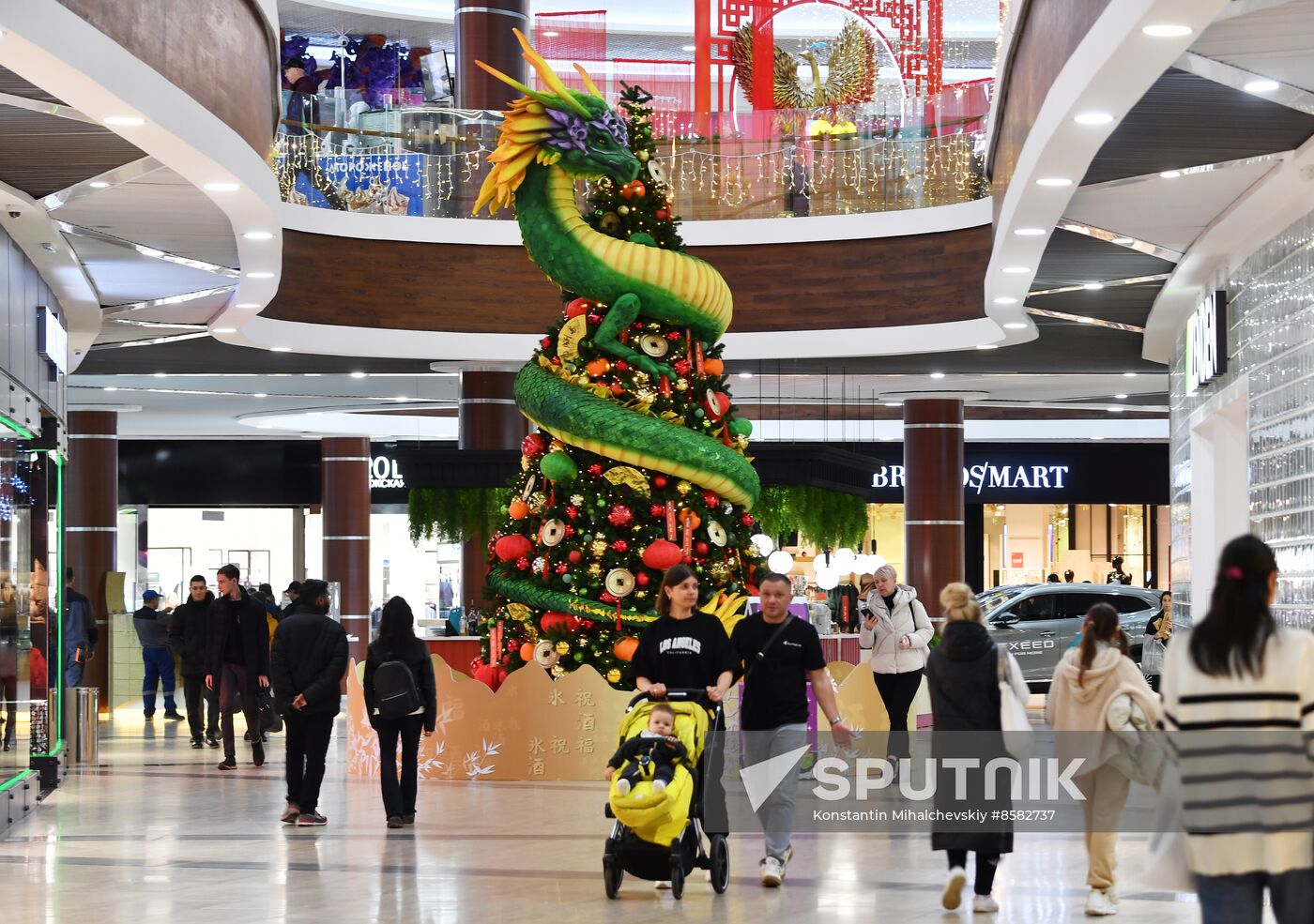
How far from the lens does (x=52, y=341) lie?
1220 centimetres

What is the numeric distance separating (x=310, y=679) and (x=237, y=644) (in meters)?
4.05

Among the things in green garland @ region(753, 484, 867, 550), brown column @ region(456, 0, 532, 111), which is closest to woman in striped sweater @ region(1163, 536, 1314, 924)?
green garland @ region(753, 484, 867, 550)

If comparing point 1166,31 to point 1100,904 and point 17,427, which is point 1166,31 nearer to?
point 1100,904

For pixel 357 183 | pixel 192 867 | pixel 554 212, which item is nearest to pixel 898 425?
pixel 357 183

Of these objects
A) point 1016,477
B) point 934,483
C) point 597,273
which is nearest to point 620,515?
point 597,273

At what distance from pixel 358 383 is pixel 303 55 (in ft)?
27.8

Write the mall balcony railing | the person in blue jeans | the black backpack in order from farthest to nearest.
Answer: the person in blue jeans, the mall balcony railing, the black backpack

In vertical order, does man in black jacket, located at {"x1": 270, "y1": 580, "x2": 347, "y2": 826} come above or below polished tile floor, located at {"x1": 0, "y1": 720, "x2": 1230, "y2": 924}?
above

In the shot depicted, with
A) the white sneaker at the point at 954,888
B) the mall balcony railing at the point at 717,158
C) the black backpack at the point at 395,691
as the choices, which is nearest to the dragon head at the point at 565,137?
the mall balcony railing at the point at 717,158

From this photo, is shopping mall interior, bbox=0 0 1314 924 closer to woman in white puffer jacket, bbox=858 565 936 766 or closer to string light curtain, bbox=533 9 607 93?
woman in white puffer jacket, bbox=858 565 936 766

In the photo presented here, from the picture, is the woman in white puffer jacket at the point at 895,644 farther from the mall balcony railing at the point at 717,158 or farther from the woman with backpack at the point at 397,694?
the mall balcony railing at the point at 717,158

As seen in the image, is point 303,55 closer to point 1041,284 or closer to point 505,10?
point 505,10

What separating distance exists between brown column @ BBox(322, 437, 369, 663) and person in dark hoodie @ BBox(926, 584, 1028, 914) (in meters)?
19.7

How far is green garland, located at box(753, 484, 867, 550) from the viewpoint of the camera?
16.7 metres
